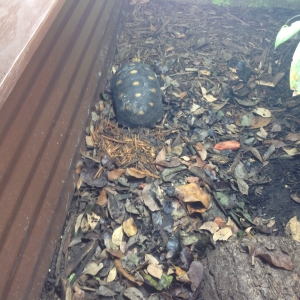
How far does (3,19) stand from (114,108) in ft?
6.26

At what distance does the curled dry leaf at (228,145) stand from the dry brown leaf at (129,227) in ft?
4.06

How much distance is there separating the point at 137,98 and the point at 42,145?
1420 millimetres

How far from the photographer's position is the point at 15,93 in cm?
163

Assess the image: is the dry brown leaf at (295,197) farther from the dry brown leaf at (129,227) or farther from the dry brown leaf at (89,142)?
the dry brown leaf at (89,142)

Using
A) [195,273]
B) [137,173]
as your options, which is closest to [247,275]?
[195,273]

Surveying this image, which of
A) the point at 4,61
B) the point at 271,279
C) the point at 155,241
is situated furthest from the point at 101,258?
the point at 4,61

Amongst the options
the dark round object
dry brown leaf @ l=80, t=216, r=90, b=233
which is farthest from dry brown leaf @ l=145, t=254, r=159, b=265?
the dark round object

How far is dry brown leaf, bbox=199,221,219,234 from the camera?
95.6 inches

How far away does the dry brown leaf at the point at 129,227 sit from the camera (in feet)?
7.97


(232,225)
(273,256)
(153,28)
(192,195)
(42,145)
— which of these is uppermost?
(42,145)

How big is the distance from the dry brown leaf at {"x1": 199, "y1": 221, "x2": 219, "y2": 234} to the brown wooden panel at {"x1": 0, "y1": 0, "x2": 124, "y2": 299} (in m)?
1.24

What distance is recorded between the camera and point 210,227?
2.45 meters

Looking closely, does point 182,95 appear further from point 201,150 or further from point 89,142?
point 89,142

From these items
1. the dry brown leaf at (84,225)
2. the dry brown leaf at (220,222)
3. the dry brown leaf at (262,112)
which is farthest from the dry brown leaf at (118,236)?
the dry brown leaf at (262,112)
